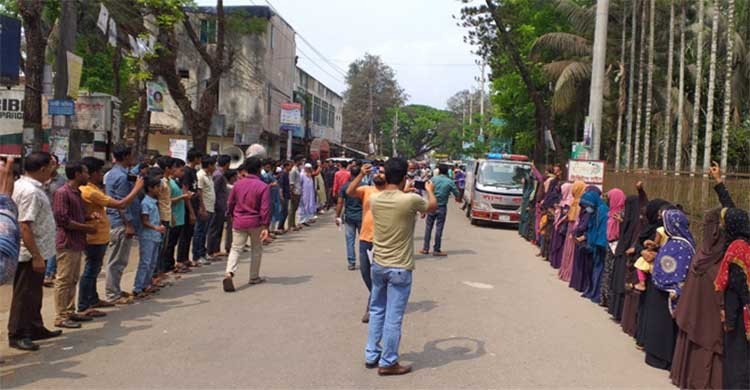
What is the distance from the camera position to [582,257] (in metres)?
9.35

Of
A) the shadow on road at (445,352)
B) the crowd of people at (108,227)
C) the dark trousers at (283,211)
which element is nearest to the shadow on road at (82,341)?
the crowd of people at (108,227)

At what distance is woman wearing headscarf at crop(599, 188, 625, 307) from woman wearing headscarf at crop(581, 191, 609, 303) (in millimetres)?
270

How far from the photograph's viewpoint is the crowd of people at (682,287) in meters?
4.82

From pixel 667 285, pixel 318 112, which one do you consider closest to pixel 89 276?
pixel 667 285

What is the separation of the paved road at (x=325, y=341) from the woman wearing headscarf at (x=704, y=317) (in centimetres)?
33

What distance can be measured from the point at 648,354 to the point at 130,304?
18.5 ft

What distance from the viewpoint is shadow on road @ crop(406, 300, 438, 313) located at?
7660mm

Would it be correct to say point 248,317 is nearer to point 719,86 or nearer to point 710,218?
point 710,218

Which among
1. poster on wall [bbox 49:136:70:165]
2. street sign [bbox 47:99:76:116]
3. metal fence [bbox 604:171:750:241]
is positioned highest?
street sign [bbox 47:99:76:116]

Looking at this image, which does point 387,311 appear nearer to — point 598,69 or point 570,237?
point 570,237

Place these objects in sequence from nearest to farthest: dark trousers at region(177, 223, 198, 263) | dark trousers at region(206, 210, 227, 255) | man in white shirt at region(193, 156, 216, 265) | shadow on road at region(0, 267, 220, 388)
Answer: shadow on road at region(0, 267, 220, 388) < dark trousers at region(177, 223, 198, 263) < man in white shirt at region(193, 156, 216, 265) < dark trousers at region(206, 210, 227, 255)

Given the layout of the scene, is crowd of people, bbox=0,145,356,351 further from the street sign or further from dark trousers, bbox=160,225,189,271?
the street sign

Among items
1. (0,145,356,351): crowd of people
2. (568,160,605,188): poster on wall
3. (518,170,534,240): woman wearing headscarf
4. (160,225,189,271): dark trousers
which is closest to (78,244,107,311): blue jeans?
(0,145,356,351): crowd of people

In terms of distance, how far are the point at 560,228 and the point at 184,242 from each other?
6.23 metres
